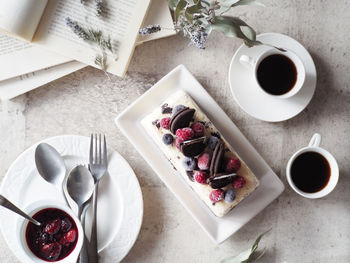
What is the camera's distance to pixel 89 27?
48.4 inches

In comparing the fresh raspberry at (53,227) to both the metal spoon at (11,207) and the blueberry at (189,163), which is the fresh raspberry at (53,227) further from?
the blueberry at (189,163)

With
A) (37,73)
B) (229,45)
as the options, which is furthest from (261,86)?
(37,73)

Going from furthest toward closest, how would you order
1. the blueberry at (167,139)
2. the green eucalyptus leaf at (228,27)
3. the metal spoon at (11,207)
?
the blueberry at (167,139), the metal spoon at (11,207), the green eucalyptus leaf at (228,27)

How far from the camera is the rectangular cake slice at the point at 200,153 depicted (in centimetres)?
116

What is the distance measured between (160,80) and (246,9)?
0.34 meters

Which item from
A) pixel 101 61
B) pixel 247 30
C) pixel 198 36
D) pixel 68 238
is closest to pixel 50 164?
pixel 68 238

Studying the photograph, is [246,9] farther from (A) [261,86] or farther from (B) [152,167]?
(B) [152,167]

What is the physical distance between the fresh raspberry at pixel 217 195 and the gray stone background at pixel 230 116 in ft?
0.47

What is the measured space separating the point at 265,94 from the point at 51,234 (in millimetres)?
716

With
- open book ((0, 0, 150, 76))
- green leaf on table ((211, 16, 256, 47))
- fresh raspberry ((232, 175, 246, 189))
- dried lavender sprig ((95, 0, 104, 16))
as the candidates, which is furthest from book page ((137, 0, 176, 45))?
fresh raspberry ((232, 175, 246, 189))

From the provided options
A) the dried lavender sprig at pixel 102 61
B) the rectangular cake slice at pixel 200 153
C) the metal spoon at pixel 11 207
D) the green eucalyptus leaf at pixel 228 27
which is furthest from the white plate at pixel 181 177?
the metal spoon at pixel 11 207

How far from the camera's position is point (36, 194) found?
48.1 inches

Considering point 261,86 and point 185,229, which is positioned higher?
point 261,86

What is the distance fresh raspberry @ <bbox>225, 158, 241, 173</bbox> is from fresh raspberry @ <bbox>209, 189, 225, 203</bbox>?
63mm
